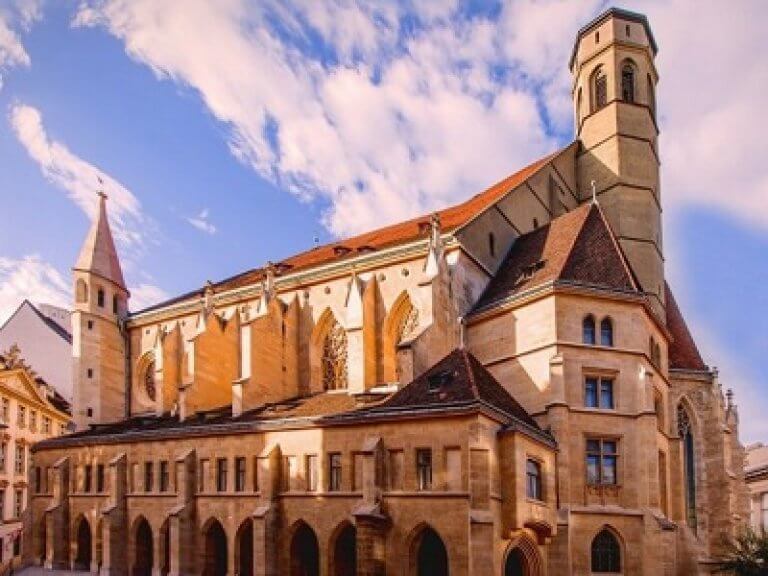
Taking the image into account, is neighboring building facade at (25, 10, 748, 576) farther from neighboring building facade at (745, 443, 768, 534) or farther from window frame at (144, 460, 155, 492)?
neighboring building facade at (745, 443, 768, 534)

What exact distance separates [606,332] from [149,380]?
24.6 meters

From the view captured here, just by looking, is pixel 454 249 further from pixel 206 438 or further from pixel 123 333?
pixel 123 333

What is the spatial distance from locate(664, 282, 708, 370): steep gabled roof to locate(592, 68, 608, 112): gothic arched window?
871 cm

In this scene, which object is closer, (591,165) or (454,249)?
(454,249)

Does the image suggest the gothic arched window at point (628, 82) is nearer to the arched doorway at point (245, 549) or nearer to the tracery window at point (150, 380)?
the arched doorway at point (245, 549)

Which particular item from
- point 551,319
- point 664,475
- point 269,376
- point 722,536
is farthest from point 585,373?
point 269,376

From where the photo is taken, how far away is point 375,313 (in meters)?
35.0

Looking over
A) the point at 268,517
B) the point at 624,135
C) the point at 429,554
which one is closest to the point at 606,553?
the point at 429,554

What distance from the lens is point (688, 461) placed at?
35.4 metres

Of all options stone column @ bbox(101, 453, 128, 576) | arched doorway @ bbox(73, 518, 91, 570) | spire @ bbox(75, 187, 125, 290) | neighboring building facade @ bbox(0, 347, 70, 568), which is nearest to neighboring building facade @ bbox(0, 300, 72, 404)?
neighboring building facade @ bbox(0, 347, 70, 568)

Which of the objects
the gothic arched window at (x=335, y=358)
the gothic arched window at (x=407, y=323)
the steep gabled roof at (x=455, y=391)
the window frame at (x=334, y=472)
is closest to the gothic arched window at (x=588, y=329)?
the steep gabled roof at (x=455, y=391)

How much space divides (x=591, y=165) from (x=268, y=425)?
19.5m

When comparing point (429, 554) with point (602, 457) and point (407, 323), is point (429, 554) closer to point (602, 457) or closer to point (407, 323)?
point (602, 457)

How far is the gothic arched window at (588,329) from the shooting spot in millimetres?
30047
